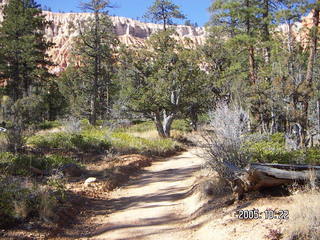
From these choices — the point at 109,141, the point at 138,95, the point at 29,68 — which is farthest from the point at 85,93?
the point at 109,141

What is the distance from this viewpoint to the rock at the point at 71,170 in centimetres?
855

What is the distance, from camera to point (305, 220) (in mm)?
3836

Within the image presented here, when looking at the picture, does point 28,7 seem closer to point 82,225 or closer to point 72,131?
point 72,131

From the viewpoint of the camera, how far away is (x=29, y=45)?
74.0 ft

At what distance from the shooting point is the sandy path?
17.1ft

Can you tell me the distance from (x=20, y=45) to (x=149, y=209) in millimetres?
20644

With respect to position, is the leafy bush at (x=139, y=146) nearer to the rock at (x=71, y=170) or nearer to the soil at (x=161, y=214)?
the rock at (x=71, y=170)

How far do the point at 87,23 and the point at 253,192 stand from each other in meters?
18.6

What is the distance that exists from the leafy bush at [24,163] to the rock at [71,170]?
→ 18cm

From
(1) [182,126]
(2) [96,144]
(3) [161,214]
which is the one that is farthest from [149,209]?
(1) [182,126]

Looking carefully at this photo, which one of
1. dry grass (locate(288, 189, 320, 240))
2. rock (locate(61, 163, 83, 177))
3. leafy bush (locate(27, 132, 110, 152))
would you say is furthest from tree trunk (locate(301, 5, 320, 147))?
Result: leafy bush (locate(27, 132, 110, 152))

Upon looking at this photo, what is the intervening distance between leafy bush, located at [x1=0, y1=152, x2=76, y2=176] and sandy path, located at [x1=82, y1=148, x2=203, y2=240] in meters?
2.24

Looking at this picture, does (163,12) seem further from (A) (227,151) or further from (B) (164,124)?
(A) (227,151)

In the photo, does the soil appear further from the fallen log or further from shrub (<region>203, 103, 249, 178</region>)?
shrub (<region>203, 103, 249, 178</region>)
